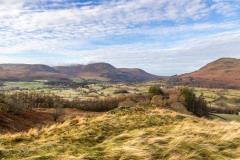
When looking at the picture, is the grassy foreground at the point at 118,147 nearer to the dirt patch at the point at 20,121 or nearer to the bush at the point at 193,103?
the dirt patch at the point at 20,121

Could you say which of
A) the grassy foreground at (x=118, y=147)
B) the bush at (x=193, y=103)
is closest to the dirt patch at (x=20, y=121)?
the grassy foreground at (x=118, y=147)

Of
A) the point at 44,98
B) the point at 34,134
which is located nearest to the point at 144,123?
the point at 34,134

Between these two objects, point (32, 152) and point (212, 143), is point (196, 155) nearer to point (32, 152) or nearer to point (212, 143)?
point (212, 143)

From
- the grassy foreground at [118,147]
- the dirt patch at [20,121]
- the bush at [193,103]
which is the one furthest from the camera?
the bush at [193,103]

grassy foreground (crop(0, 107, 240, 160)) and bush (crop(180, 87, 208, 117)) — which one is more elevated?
grassy foreground (crop(0, 107, 240, 160))

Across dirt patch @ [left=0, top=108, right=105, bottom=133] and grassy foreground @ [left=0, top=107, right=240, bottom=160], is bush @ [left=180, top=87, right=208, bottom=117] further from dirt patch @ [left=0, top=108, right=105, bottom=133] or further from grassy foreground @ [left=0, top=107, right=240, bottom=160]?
grassy foreground @ [left=0, top=107, right=240, bottom=160]

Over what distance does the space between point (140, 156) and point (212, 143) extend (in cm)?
333

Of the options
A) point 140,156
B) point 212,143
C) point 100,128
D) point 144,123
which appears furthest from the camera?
point 144,123

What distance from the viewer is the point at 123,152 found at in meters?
7.81

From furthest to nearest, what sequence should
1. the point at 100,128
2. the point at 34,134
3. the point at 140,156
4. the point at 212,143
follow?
the point at 100,128, the point at 34,134, the point at 212,143, the point at 140,156

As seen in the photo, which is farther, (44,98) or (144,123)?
(44,98)

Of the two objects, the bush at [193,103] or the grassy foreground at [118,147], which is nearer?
the grassy foreground at [118,147]

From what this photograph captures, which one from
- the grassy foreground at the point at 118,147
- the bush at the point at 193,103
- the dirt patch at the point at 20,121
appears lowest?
the bush at the point at 193,103

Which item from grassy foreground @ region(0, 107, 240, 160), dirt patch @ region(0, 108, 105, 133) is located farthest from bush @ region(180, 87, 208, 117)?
grassy foreground @ region(0, 107, 240, 160)
